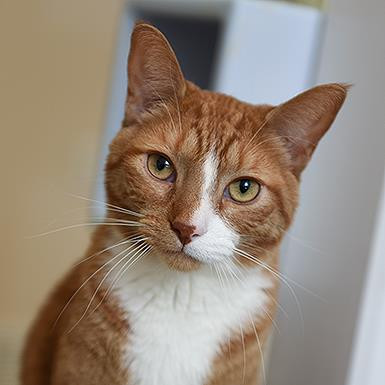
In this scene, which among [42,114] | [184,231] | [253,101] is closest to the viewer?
[184,231]

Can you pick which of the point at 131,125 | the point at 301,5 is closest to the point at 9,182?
the point at 301,5

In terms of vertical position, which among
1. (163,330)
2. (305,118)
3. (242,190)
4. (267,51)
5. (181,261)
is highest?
(267,51)

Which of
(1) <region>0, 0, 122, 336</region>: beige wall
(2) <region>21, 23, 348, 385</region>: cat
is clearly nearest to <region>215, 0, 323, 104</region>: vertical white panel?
(2) <region>21, 23, 348, 385</region>: cat

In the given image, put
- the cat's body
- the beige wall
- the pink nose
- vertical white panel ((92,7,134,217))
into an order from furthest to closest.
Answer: the beige wall < vertical white panel ((92,7,134,217)) < the cat's body < the pink nose

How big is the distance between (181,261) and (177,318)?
13 cm

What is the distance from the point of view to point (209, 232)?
92 centimetres

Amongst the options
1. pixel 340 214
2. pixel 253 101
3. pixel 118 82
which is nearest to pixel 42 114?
pixel 118 82

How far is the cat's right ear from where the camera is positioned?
0.95 meters

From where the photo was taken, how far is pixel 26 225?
2.37 meters

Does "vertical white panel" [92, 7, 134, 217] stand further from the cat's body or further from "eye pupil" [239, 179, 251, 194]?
"eye pupil" [239, 179, 251, 194]

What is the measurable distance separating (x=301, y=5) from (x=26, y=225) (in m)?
1.20

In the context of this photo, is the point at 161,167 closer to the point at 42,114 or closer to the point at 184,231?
the point at 184,231

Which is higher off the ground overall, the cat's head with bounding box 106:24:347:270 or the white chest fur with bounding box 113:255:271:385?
the cat's head with bounding box 106:24:347:270

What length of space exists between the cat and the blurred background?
5.0 inches
